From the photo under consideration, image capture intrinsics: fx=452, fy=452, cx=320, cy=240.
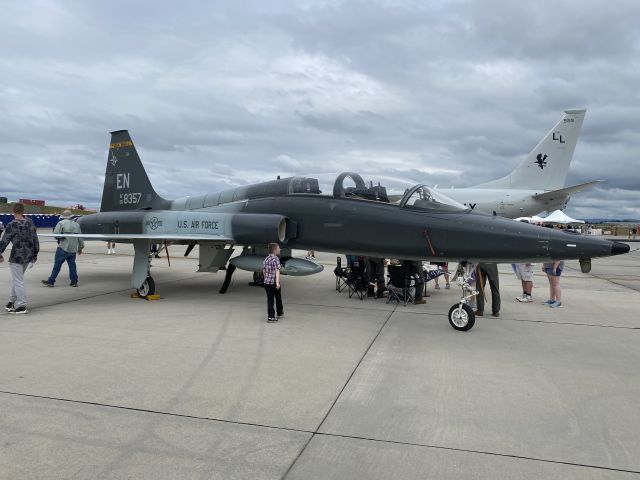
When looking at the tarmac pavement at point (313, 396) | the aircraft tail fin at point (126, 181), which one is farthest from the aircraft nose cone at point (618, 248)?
the aircraft tail fin at point (126, 181)

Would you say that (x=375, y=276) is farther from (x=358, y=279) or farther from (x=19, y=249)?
(x=19, y=249)

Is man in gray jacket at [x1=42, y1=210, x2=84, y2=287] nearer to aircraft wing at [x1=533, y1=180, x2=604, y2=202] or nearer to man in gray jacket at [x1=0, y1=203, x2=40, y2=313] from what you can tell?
man in gray jacket at [x1=0, y1=203, x2=40, y2=313]

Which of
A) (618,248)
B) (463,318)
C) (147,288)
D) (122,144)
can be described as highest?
(122,144)

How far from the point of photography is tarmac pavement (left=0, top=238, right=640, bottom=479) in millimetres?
2818

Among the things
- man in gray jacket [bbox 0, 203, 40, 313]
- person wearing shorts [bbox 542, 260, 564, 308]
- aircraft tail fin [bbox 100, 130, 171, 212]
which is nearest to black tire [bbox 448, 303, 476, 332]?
person wearing shorts [bbox 542, 260, 564, 308]

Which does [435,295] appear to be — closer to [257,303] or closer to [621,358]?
[257,303]

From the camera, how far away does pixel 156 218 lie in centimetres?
998

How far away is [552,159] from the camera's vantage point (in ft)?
75.5

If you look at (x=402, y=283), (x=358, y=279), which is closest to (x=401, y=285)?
(x=402, y=283)

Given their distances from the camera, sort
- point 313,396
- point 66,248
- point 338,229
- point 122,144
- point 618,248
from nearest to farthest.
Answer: point 313,396 → point 618,248 → point 338,229 → point 66,248 → point 122,144

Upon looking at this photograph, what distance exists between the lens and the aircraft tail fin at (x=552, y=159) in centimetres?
2259

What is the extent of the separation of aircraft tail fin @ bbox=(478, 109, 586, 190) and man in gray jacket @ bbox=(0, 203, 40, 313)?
2287 cm

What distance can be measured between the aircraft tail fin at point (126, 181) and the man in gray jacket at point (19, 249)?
15.1ft

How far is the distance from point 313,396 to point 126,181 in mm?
9825
